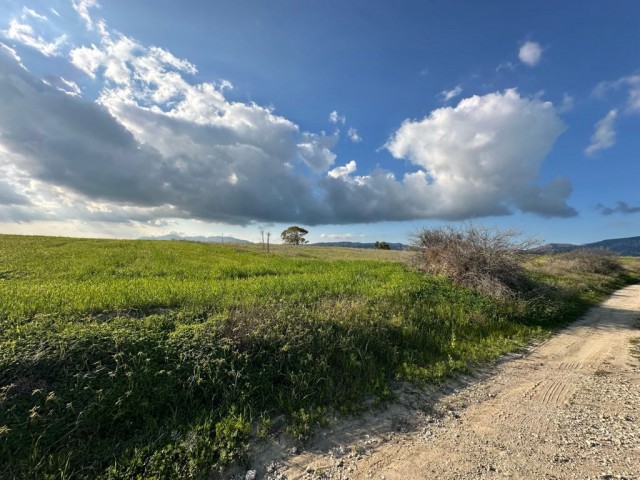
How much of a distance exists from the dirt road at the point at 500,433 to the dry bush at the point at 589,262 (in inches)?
1072

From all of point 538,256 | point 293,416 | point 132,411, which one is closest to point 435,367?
point 293,416

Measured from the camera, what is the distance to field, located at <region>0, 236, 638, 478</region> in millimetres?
4281

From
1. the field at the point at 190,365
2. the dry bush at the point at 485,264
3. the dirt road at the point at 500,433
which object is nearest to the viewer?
the dirt road at the point at 500,433

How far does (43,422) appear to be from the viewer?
14.3 feet

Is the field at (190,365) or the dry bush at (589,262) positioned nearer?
the field at (190,365)

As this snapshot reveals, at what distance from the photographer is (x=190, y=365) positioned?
219 inches

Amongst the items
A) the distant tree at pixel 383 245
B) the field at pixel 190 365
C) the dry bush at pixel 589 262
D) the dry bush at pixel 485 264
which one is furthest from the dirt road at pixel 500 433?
the distant tree at pixel 383 245

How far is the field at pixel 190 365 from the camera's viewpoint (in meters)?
4.28

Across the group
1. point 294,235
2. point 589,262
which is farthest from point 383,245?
point 589,262

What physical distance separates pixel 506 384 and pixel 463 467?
313cm

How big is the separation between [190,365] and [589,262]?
3961 centimetres

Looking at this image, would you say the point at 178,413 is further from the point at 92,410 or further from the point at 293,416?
the point at 293,416

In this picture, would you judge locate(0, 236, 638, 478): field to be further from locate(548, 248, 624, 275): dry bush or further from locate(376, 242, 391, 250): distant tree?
locate(376, 242, 391, 250): distant tree

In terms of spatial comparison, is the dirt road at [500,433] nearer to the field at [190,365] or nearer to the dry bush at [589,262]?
the field at [190,365]
